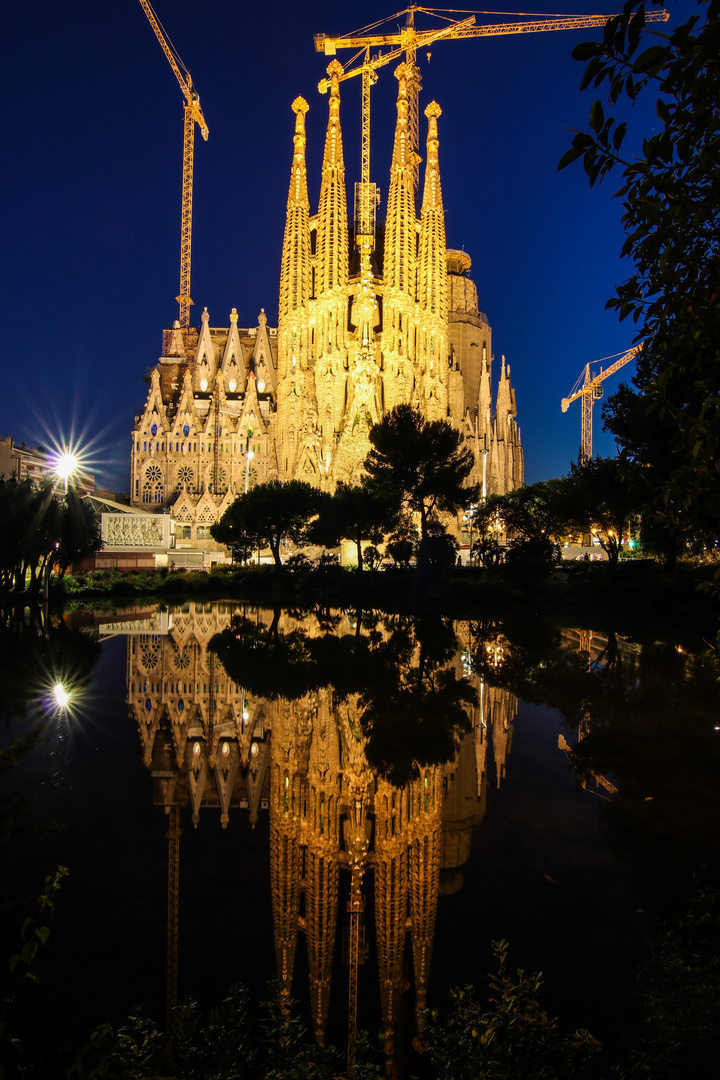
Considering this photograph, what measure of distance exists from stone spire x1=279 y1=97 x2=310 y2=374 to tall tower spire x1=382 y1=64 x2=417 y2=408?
6749 millimetres

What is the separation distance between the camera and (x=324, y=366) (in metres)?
47.4

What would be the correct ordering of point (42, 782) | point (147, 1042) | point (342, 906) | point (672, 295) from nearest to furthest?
point (147, 1042) → point (672, 295) → point (342, 906) → point (42, 782)

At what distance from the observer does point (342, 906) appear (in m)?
3.49

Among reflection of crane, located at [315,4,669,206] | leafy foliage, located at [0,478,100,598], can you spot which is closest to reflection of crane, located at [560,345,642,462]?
reflection of crane, located at [315,4,669,206]

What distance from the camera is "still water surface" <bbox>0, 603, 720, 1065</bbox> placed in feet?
9.32

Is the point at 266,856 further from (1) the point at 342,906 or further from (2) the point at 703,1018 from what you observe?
(2) the point at 703,1018

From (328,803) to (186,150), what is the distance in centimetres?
9318

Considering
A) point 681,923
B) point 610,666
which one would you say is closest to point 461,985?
point 681,923

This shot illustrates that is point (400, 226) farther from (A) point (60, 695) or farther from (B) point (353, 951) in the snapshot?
(B) point (353, 951)

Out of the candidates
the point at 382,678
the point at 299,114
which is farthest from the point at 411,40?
the point at 382,678

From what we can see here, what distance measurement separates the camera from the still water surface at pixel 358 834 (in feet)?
9.32

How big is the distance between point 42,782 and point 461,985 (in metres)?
3.91

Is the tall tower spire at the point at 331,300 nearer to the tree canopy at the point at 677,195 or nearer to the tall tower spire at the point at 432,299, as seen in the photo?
the tall tower spire at the point at 432,299

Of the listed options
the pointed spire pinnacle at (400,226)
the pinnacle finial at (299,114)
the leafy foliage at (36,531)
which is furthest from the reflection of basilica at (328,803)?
the pinnacle finial at (299,114)
